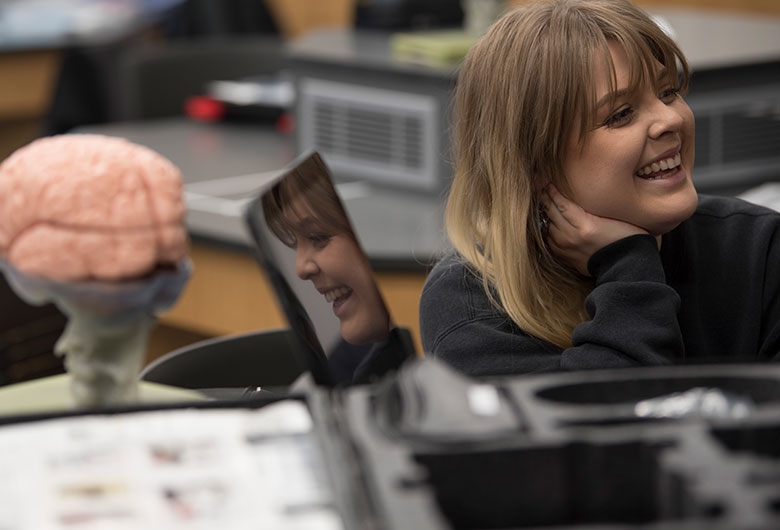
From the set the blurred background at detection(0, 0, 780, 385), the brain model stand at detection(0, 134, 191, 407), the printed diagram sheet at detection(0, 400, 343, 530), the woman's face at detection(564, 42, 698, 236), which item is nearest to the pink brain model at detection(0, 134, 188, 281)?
the brain model stand at detection(0, 134, 191, 407)

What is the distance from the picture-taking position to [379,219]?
7.22ft

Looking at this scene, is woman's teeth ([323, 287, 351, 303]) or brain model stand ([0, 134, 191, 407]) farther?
woman's teeth ([323, 287, 351, 303])

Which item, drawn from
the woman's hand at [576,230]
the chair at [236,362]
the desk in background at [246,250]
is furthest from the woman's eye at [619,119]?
the desk in background at [246,250]

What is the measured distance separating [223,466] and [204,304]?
1630 mm

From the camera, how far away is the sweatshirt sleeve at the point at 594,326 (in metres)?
1.16

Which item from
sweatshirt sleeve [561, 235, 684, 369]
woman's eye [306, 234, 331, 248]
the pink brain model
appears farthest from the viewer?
sweatshirt sleeve [561, 235, 684, 369]

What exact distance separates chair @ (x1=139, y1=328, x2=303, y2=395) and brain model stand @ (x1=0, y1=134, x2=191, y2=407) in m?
0.36

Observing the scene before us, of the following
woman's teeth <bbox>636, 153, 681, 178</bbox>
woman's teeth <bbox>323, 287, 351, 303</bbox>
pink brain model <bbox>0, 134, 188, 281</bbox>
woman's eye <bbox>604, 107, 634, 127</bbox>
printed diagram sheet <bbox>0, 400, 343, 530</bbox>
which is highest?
pink brain model <bbox>0, 134, 188, 281</bbox>

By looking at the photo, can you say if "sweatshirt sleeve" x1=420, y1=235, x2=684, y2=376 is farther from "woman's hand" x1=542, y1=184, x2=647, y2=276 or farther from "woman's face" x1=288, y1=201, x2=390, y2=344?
"woman's face" x1=288, y1=201, x2=390, y2=344

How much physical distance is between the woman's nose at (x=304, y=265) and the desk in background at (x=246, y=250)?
3.45 feet

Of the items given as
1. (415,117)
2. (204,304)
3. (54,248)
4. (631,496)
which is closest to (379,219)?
(415,117)

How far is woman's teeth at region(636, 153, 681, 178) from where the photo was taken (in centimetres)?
120

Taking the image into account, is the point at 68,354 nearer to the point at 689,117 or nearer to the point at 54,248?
the point at 54,248

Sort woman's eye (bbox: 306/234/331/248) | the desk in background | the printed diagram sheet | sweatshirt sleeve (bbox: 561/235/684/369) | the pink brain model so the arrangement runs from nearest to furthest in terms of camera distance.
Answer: the printed diagram sheet, the pink brain model, woman's eye (bbox: 306/234/331/248), sweatshirt sleeve (bbox: 561/235/684/369), the desk in background
